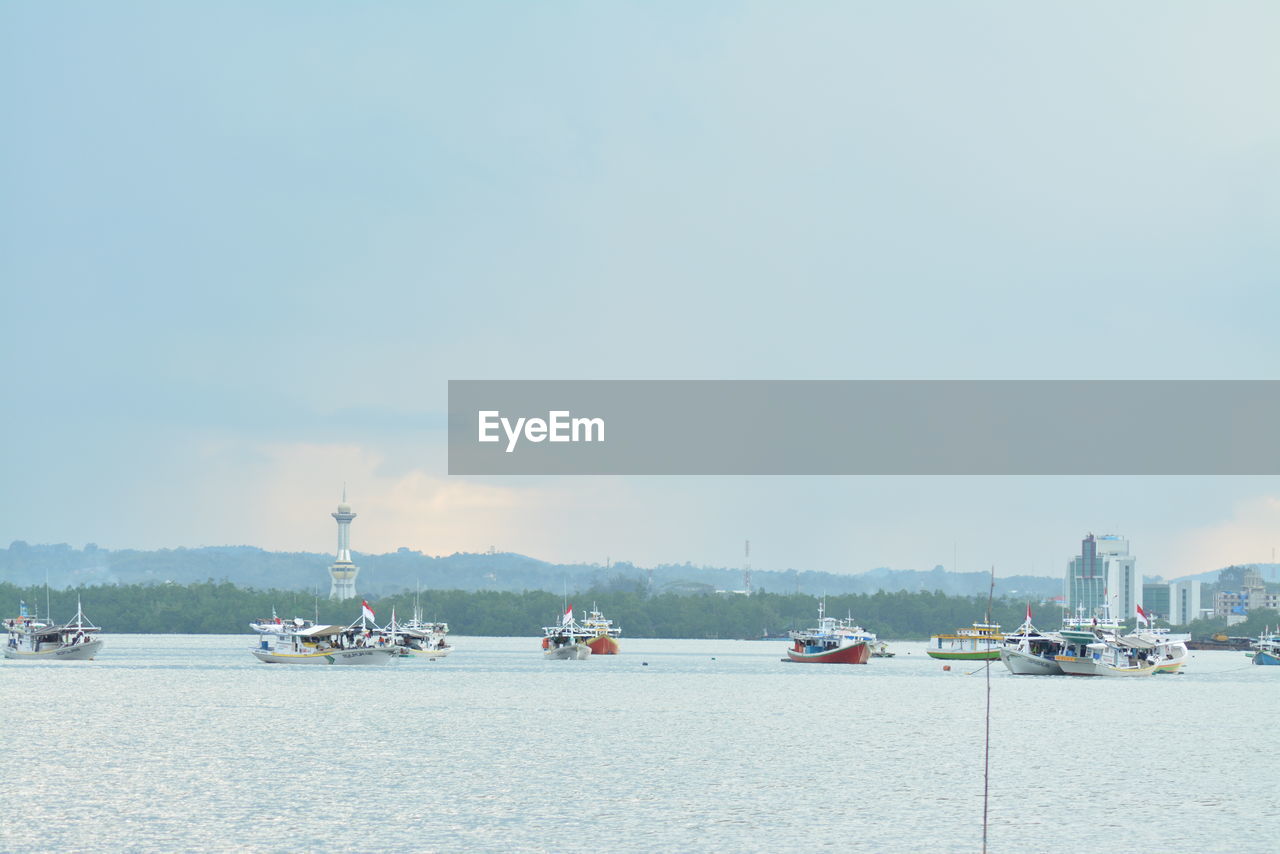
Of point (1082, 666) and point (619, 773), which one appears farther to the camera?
point (1082, 666)

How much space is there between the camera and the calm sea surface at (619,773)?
59.0 metres

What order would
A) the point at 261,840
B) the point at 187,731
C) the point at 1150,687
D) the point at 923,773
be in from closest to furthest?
1. the point at 261,840
2. the point at 923,773
3. the point at 187,731
4. the point at 1150,687

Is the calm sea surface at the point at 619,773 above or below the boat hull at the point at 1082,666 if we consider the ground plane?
above

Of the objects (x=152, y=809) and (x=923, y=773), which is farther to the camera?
(x=923, y=773)

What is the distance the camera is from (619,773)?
259 ft

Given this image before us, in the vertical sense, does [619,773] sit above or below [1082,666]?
above

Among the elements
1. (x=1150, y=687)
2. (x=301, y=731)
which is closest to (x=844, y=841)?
(x=301, y=731)

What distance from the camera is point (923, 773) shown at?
8119cm

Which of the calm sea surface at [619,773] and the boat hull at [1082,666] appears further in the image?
the boat hull at [1082,666]

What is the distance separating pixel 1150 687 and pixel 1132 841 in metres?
128

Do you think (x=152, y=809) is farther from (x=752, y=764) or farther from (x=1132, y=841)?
(x=1132, y=841)

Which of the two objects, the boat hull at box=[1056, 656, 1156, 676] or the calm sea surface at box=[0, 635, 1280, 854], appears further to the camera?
the boat hull at box=[1056, 656, 1156, 676]

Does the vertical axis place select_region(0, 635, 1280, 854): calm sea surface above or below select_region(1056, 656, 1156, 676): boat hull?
above

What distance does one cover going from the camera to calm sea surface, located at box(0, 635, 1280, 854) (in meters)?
59.0
